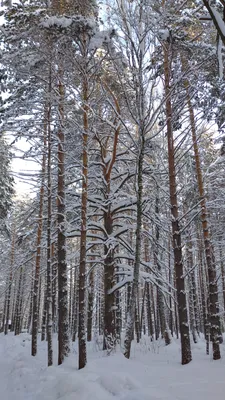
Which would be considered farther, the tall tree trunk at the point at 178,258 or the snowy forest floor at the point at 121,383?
the tall tree trunk at the point at 178,258

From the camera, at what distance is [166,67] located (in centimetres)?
855

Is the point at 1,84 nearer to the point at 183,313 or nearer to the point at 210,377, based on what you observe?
the point at 183,313

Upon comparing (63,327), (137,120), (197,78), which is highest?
(197,78)

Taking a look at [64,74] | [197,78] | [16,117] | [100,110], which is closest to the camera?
[197,78]

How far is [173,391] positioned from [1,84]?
10.5 m

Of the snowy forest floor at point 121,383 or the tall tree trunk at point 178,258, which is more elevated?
the tall tree trunk at point 178,258

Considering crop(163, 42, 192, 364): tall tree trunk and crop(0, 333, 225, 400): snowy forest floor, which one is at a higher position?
Answer: crop(163, 42, 192, 364): tall tree trunk

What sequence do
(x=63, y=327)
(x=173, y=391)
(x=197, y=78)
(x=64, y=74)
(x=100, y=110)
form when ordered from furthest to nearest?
(x=100, y=110)
(x=64, y=74)
(x=63, y=327)
(x=197, y=78)
(x=173, y=391)

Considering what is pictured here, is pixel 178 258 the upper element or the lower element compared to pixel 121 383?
upper

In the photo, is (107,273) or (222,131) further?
(222,131)

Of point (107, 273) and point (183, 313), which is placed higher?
point (107, 273)

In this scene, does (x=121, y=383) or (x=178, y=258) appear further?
(x=178, y=258)

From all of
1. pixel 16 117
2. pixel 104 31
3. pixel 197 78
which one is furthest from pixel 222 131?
pixel 16 117

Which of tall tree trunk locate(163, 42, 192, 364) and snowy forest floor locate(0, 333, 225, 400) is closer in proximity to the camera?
snowy forest floor locate(0, 333, 225, 400)
